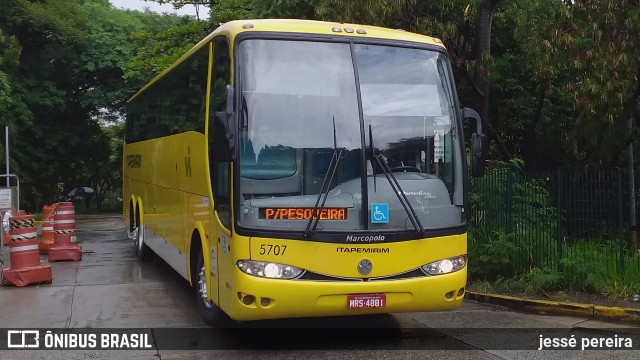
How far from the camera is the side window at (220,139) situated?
6309mm

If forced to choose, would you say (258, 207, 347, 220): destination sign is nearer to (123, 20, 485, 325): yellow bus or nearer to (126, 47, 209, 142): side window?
(123, 20, 485, 325): yellow bus

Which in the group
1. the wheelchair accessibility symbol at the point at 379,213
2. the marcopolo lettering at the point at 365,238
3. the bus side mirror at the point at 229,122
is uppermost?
the bus side mirror at the point at 229,122

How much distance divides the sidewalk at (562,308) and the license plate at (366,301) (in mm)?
3538

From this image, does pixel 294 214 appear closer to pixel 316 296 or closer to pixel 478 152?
pixel 316 296

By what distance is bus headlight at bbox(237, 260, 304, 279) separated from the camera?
20.4ft

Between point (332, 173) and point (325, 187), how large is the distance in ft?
0.53

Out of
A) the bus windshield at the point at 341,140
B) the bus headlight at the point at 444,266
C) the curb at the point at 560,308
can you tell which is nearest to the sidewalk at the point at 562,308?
the curb at the point at 560,308

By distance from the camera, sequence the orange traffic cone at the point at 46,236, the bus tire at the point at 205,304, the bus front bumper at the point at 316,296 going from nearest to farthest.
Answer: the bus front bumper at the point at 316,296 < the bus tire at the point at 205,304 < the orange traffic cone at the point at 46,236

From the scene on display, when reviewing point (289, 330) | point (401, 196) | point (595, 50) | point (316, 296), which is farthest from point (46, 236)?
point (595, 50)

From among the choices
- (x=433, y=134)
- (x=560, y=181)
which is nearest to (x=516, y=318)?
(x=560, y=181)

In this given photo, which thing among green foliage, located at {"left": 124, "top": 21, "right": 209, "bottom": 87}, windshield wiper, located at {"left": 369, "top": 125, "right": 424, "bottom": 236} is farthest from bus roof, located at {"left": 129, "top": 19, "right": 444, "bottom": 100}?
green foliage, located at {"left": 124, "top": 21, "right": 209, "bottom": 87}

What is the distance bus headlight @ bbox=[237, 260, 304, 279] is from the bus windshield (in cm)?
34

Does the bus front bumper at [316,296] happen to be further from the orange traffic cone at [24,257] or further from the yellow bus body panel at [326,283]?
the orange traffic cone at [24,257]

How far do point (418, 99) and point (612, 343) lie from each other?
11.2 ft
